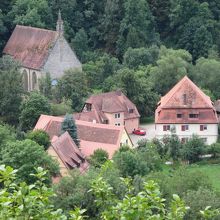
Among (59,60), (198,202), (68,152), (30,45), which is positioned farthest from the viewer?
(30,45)

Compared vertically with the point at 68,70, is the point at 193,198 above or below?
below

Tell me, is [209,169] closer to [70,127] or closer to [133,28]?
[70,127]

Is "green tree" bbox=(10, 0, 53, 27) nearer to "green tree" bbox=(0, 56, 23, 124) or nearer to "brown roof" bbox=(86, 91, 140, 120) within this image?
"green tree" bbox=(0, 56, 23, 124)

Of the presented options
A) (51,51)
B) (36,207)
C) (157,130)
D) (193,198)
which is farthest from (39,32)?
(36,207)

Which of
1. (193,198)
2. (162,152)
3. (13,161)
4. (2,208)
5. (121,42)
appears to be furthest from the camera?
(121,42)

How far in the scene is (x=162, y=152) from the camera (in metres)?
44.1

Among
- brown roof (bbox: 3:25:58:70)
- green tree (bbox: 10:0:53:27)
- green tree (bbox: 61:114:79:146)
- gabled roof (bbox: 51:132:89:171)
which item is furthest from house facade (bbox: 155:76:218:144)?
green tree (bbox: 10:0:53:27)

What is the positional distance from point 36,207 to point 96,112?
126 ft

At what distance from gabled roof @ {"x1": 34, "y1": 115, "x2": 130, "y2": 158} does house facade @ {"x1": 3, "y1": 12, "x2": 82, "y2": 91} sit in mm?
13150

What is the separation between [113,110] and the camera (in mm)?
49000

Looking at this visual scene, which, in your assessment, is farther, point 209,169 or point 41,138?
point 209,169

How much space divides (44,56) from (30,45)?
2.35 m

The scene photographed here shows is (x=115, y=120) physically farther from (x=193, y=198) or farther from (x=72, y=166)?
(x=193, y=198)

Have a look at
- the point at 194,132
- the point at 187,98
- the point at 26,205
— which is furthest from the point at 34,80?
the point at 26,205
